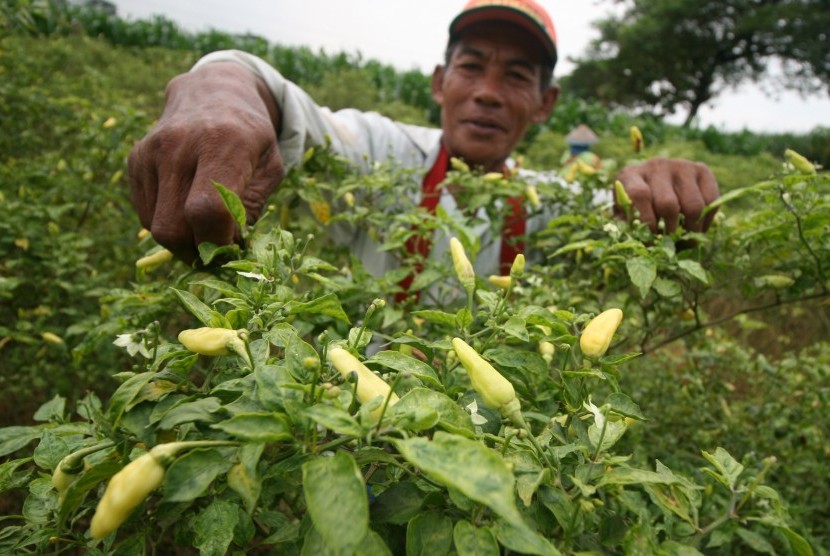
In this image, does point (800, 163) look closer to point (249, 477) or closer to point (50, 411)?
point (249, 477)

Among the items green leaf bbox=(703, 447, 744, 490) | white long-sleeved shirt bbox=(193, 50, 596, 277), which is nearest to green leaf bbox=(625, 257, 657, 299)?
green leaf bbox=(703, 447, 744, 490)

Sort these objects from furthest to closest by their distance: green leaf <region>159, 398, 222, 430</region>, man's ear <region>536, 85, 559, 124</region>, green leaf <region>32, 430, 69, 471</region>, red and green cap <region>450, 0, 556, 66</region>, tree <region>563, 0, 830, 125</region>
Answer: tree <region>563, 0, 830, 125</region> → man's ear <region>536, 85, 559, 124</region> → red and green cap <region>450, 0, 556, 66</region> → green leaf <region>32, 430, 69, 471</region> → green leaf <region>159, 398, 222, 430</region>

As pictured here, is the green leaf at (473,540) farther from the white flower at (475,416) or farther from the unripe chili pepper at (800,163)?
the unripe chili pepper at (800,163)

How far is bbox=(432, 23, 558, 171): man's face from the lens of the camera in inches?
74.9

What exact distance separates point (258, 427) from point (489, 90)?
1.65m

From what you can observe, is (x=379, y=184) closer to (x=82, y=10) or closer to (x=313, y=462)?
(x=313, y=462)

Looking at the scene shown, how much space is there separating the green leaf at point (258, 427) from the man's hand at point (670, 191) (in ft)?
2.83

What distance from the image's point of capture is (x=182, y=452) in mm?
482

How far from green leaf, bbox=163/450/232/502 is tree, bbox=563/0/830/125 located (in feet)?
88.2

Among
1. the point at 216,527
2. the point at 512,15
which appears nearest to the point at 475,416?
the point at 216,527

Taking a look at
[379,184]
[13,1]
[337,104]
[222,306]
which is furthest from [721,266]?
[337,104]

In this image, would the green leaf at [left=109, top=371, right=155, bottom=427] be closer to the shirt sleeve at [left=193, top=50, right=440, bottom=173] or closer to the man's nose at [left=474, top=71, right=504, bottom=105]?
the shirt sleeve at [left=193, top=50, right=440, bottom=173]

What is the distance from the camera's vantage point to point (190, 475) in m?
0.45

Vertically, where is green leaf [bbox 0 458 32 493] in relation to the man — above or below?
below
